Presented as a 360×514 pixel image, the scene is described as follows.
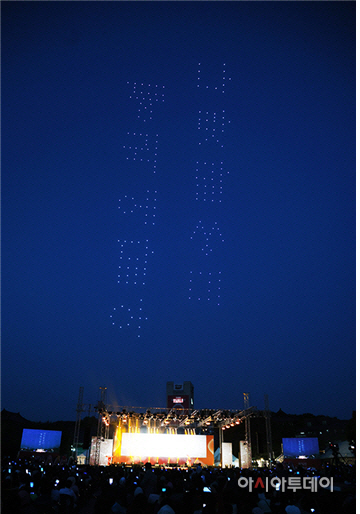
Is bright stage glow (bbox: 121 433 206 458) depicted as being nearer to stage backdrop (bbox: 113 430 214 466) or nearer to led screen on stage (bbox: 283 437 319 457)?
stage backdrop (bbox: 113 430 214 466)

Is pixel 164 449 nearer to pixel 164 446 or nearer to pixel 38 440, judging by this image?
pixel 164 446

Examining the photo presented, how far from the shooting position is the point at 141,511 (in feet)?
24.6

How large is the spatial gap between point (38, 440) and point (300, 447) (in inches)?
737

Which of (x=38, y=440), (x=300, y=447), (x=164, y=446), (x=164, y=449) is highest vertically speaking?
(x=300, y=447)

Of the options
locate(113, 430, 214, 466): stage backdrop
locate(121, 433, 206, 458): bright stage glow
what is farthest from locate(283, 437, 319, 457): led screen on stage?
locate(121, 433, 206, 458): bright stage glow

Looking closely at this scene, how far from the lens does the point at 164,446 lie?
35188mm

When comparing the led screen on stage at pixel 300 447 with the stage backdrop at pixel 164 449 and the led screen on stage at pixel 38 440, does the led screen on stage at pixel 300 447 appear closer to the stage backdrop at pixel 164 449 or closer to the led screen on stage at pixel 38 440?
the stage backdrop at pixel 164 449

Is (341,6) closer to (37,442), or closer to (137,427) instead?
(37,442)

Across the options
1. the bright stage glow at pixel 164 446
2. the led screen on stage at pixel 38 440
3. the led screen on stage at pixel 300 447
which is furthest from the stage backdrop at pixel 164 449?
the led screen on stage at pixel 300 447

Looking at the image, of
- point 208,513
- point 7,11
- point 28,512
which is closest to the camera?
point 28,512

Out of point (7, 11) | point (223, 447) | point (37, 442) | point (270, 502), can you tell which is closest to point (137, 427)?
point (223, 447)

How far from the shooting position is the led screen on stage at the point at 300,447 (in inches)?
1141

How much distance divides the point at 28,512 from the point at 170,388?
63.4 m

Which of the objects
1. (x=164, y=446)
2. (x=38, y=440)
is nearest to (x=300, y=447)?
(x=164, y=446)
